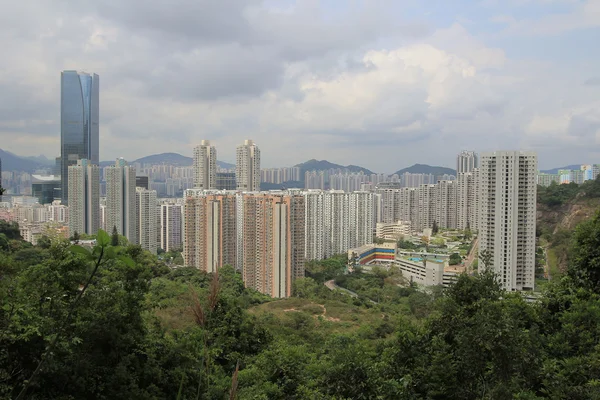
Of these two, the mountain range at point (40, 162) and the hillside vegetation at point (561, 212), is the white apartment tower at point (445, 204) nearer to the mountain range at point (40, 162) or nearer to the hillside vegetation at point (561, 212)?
the hillside vegetation at point (561, 212)

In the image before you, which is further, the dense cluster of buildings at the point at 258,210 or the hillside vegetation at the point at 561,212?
the hillside vegetation at the point at 561,212

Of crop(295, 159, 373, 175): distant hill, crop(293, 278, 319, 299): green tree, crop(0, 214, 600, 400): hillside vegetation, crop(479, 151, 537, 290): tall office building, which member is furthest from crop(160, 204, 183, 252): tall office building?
crop(295, 159, 373, 175): distant hill

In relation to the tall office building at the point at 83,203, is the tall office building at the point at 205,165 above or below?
above

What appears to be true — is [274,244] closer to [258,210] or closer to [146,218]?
[258,210]

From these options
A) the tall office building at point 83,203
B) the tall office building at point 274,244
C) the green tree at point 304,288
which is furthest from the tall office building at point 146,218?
the green tree at point 304,288

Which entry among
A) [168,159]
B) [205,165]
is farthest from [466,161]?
[168,159]

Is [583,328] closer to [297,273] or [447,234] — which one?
[297,273]
